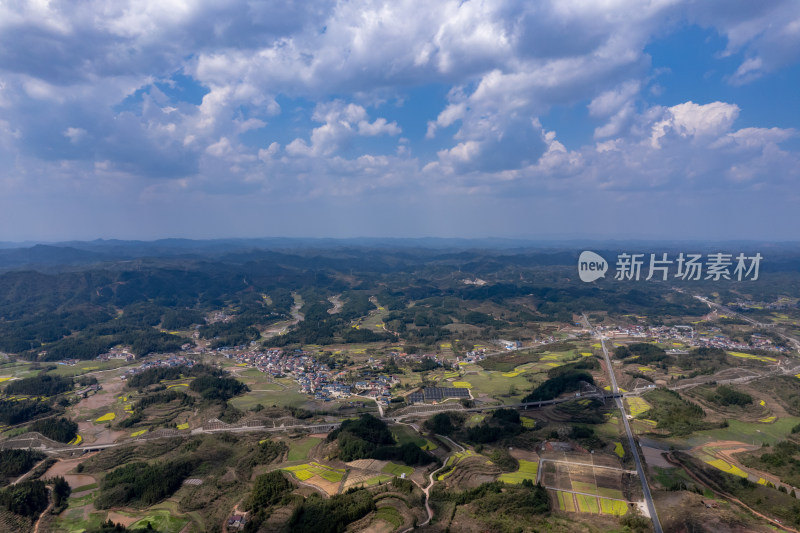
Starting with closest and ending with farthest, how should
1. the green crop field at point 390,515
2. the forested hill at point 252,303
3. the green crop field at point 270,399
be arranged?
1. the green crop field at point 390,515
2. the green crop field at point 270,399
3. the forested hill at point 252,303

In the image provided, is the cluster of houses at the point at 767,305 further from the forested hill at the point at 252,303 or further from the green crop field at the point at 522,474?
the green crop field at the point at 522,474

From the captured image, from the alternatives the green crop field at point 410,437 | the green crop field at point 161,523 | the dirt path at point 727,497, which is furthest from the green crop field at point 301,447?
the dirt path at point 727,497

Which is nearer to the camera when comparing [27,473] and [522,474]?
[522,474]

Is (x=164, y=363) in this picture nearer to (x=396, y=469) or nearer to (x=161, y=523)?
(x=161, y=523)

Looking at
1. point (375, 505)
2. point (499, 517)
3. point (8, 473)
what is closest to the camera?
point (499, 517)

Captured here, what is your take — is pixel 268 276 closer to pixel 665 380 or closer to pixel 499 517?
pixel 665 380

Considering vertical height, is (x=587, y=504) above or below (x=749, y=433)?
above

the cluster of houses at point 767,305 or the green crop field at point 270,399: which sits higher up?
the cluster of houses at point 767,305

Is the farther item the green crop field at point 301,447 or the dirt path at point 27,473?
the green crop field at point 301,447

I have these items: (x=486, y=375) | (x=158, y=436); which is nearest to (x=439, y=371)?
(x=486, y=375)

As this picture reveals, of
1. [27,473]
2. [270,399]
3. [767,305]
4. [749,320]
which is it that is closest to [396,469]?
[270,399]

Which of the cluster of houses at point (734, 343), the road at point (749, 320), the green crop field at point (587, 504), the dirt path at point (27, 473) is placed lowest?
the dirt path at point (27, 473)
